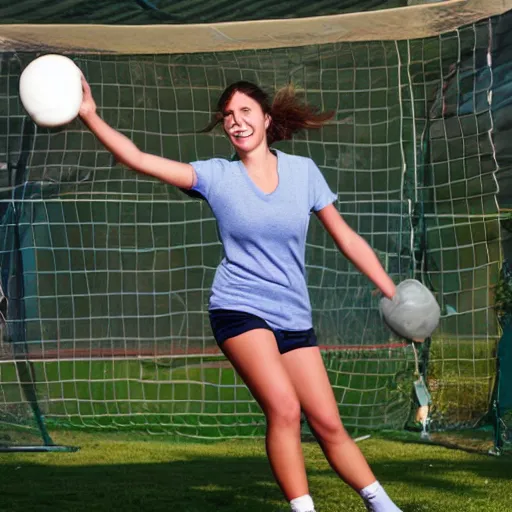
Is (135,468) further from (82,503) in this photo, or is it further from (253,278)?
(253,278)

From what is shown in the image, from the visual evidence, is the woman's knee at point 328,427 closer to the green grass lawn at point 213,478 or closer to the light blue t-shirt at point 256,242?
the light blue t-shirt at point 256,242

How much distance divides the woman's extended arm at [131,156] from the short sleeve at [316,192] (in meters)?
0.48

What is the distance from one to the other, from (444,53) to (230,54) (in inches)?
65.7

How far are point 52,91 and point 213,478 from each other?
10.2ft

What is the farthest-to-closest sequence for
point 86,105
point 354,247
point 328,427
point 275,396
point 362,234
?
1. point 362,234
2. point 354,247
3. point 328,427
4. point 86,105
5. point 275,396

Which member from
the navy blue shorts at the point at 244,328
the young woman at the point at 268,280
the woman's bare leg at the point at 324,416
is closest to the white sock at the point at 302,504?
the young woman at the point at 268,280

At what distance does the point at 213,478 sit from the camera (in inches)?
284

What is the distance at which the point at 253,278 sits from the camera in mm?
4820

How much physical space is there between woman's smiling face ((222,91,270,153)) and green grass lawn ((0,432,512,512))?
190 centimetres

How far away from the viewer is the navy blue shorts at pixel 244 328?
4.75 metres

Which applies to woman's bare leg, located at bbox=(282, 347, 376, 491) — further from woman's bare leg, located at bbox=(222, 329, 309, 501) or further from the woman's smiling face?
the woman's smiling face

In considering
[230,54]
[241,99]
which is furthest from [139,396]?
[241,99]

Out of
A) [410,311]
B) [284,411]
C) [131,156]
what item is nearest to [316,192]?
[410,311]

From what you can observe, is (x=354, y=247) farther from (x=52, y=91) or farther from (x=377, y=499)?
(x=52, y=91)
